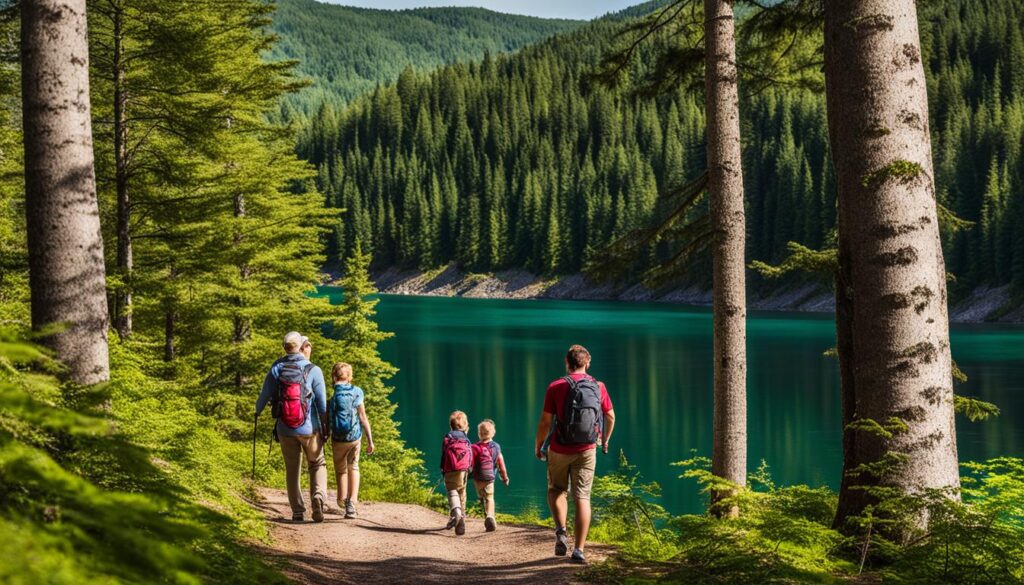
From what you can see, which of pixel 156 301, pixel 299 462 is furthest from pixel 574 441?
pixel 156 301

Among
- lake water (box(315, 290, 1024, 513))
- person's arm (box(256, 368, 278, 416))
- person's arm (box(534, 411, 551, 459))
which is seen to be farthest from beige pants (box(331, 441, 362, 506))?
lake water (box(315, 290, 1024, 513))

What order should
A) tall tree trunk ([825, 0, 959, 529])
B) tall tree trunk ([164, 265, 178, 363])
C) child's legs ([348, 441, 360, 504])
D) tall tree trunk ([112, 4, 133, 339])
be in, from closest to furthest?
tall tree trunk ([825, 0, 959, 529])
child's legs ([348, 441, 360, 504])
tall tree trunk ([112, 4, 133, 339])
tall tree trunk ([164, 265, 178, 363])

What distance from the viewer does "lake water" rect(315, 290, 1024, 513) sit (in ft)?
77.0

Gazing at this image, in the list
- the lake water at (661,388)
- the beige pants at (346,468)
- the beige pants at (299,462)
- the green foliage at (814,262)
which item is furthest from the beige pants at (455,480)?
the green foliage at (814,262)

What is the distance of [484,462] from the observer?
8719 millimetres

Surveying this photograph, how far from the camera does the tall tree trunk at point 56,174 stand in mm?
4645

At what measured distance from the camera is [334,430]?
818 centimetres

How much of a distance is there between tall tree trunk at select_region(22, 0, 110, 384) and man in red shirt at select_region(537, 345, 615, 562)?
10.1 ft

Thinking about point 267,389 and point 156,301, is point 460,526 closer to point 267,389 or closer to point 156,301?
point 267,389

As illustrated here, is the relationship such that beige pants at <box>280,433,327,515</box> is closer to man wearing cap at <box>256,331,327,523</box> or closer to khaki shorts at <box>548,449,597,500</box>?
man wearing cap at <box>256,331,327,523</box>

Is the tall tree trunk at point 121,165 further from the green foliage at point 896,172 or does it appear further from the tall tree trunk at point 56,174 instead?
the green foliage at point 896,172

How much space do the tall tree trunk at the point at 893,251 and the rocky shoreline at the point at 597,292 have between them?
5206 centimetres

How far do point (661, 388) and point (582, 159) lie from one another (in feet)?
369

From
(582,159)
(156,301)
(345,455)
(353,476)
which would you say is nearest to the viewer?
(345,455)
